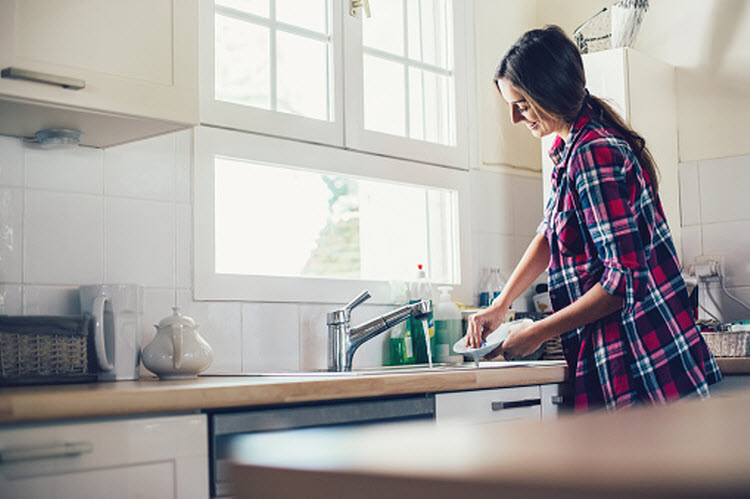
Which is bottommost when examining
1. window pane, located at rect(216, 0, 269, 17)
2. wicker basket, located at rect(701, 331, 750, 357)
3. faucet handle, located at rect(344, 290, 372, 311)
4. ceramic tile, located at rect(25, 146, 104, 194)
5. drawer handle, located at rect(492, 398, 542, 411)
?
drawer handle, located at rect(492, 398, 542, 411)

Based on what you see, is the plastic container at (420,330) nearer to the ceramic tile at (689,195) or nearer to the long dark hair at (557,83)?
the long dark hair at (557,83)

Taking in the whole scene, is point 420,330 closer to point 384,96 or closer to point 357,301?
point 357,301

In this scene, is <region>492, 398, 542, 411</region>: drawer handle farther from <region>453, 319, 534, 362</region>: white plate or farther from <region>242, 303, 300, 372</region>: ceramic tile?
<region>242, 303, 300, 372</region>: ceramic tile

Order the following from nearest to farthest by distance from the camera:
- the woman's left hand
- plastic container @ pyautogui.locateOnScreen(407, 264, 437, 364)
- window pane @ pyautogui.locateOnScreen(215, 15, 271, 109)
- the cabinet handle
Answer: the cabinet handle < the woman's left hand < window pane @ pyautogui.locateOnScreen(215, 15, 271, 109) < plastic container @ pyautogui.locateOnScreen(407, 264, 437, 364)

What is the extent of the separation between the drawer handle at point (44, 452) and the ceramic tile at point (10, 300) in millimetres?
671

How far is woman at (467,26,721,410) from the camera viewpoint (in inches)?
68.3

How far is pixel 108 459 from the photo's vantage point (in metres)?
1.26

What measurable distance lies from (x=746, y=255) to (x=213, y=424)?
2.23m

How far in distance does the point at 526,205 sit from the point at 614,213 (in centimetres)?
150

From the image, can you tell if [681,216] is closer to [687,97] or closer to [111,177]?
[687,97]

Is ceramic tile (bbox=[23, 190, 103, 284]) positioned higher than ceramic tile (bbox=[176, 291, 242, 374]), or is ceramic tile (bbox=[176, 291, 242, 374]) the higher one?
ceramic tile (bbox=[23, 190, 103, 284])

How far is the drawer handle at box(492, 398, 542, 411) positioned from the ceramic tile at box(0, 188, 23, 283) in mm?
1106

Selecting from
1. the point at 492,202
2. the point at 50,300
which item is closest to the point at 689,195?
the point at 492,202

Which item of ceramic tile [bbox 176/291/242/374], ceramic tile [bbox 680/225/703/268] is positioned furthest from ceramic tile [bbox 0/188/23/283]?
ceramic tile [bbox 680/225/703/268]
